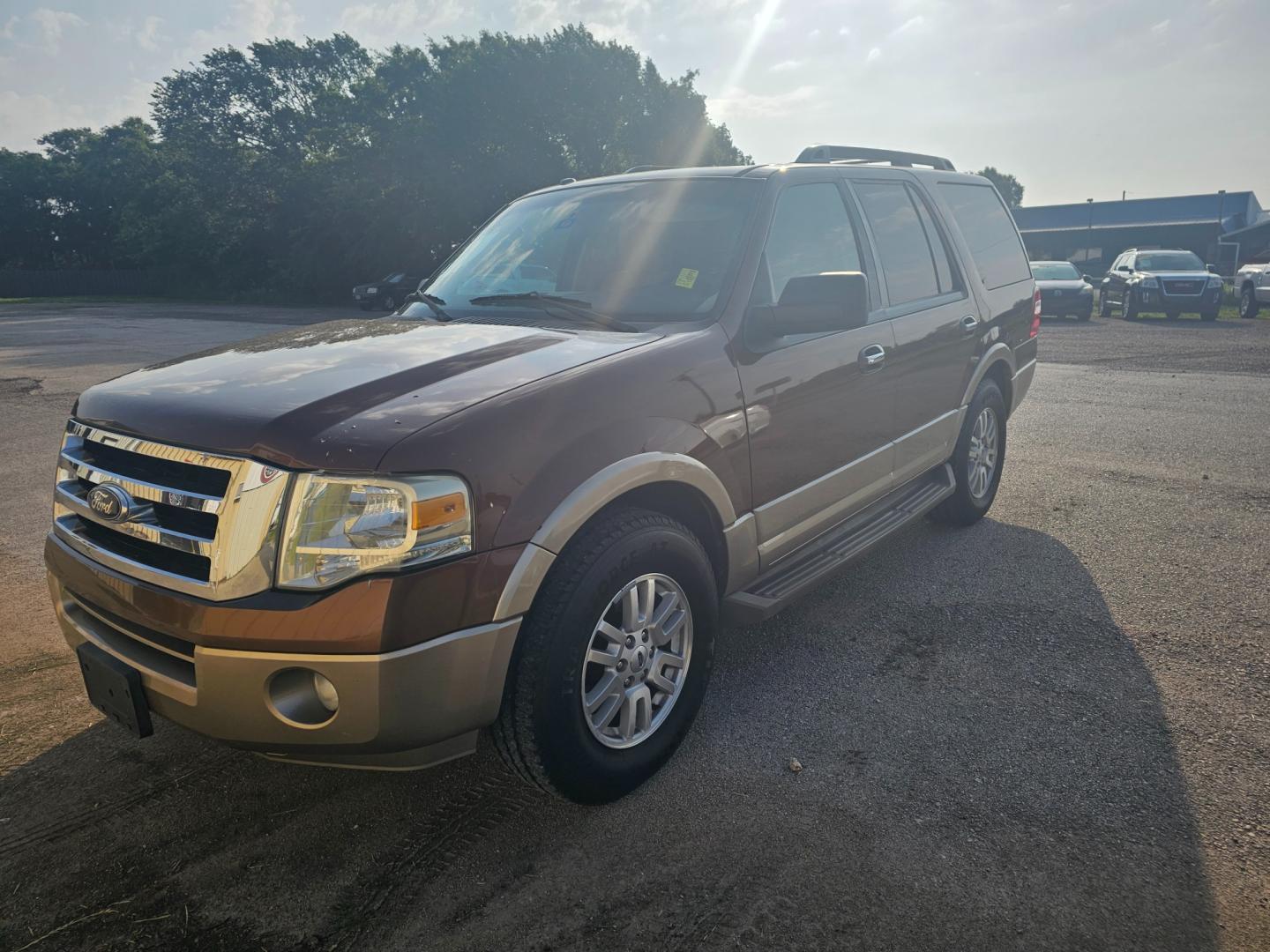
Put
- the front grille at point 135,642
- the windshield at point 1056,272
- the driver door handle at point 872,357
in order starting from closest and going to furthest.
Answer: the front grille at point 135,642 < the driver door handle at point 872,357 < the windshield at point 1056,272

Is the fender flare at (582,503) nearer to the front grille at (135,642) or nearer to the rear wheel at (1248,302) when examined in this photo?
the front grille at (135,642)

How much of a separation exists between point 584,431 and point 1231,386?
34.6ft

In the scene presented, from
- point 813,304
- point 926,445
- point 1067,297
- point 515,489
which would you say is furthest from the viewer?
point 1067,297

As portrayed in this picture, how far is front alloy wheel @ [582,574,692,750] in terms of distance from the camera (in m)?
2.56

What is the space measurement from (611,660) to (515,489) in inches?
24.9

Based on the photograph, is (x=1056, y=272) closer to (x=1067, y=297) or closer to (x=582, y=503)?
(x=1067, y=297)

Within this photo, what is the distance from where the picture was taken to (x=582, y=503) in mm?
2383

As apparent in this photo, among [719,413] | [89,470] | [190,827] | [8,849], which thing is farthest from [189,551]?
[719,413]

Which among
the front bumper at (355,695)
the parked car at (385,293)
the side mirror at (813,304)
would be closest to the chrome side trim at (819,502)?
the side mirror at (813,304)

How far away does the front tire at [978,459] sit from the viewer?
495 centimetres

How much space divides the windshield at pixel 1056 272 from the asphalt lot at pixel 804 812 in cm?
1971

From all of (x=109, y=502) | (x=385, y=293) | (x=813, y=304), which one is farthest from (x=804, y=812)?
(x=385, y=293)

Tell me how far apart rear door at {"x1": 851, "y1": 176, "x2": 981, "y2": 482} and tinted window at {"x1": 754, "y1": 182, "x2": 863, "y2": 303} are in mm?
240

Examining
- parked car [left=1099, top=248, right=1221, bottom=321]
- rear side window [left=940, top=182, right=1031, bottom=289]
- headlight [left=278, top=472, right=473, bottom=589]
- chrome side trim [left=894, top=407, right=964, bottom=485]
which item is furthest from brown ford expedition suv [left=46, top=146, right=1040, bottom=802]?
parked car [left=1099, top=248, right=1221, bottom=321]
